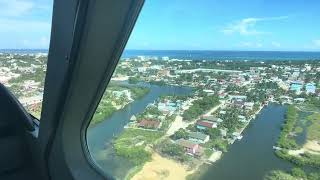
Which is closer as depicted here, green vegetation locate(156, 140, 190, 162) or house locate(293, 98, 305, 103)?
house locate(293, 98, 305, 103)

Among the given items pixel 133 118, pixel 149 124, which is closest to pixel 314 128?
pixel 149 124

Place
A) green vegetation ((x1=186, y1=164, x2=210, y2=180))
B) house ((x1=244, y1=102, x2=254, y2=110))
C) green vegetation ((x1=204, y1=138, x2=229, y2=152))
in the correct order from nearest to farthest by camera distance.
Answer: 1. house ((x1=244, y1=102, x2=254, y2=110))
2. green vegetation ((x1=204, y1=138, x2=229, y2=152))
3. green vegetation ((x1=186, y1=164, x2=210, y2=180))

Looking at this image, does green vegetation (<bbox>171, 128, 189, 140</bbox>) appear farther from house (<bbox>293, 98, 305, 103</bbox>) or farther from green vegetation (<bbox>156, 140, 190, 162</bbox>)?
house (<bbox>293, 98, 305, 103</bbox>)

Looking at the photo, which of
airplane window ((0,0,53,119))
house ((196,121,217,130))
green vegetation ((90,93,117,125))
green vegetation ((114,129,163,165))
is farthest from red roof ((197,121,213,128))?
airplane window ((0,0,53,119))

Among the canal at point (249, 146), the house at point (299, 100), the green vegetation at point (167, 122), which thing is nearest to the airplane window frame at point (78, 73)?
the canal at point (249, 146)

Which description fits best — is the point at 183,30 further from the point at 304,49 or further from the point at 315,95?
the point at 315,95

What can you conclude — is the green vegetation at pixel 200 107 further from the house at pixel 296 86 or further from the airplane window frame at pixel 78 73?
the airplane window frame at pixel 78 73

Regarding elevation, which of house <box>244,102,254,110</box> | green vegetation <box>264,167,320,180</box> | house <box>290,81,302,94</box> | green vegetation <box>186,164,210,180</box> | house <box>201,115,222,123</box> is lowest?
green vegetation <box>186,164,210,180</box>

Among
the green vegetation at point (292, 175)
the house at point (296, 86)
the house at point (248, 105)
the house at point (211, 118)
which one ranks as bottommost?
the green vegetation at point (292, 175)

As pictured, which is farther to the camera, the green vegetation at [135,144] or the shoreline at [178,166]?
the green vegetation at [135,144]
